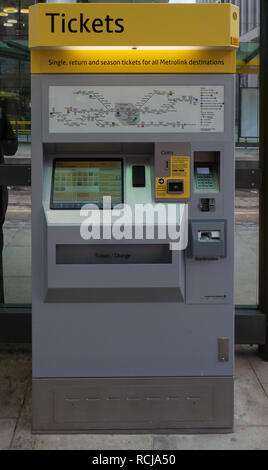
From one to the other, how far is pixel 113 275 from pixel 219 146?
0.85 metres

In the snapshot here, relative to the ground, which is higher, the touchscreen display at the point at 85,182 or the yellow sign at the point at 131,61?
the yellow sign at the point at 131,61

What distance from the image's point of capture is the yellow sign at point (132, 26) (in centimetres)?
264

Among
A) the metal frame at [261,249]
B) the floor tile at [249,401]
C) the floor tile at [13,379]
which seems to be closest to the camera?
the floor tile at [249,401]

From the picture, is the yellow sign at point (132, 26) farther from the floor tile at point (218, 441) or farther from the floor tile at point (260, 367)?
the floor tile at point (260, 367)

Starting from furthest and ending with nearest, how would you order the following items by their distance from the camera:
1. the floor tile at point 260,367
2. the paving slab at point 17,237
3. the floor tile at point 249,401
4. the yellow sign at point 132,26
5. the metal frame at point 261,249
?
the paving slab at point 17,237 < the metal frame at point 261,249 < the floor tile at point 260,367 < the floor tile at point 249,401 < the yellow sign at point 132,26

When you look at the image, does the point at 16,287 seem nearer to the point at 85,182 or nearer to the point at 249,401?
the point at 85,182

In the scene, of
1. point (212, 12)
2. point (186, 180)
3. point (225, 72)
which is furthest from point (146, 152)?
point (212, 12)

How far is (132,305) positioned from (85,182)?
0.69 m

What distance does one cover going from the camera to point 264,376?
3.70m

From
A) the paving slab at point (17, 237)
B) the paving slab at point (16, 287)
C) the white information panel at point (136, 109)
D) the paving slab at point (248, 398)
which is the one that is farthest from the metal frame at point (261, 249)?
the white information panel at point (136, 109)

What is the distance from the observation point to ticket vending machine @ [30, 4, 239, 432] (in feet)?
8.79

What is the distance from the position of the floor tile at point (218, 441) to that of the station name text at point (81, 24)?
2.08 m

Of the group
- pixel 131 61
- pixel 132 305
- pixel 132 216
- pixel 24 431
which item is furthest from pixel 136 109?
pixel 24 431

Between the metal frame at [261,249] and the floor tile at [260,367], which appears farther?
the metal frame at [261,249]
